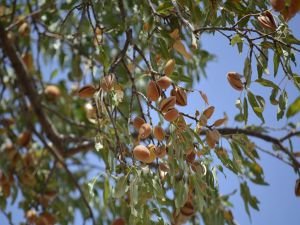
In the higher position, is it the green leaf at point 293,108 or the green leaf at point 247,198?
the green leaf at point 293,108

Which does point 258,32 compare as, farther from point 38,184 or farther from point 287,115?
point 38,184

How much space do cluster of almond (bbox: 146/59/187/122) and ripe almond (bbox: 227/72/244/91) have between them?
10cm

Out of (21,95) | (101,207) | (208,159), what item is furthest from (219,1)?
(101,207)

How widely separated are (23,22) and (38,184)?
2.08 ft

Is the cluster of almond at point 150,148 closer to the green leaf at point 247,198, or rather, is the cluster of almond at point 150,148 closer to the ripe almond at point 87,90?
the ripe almond at point 87,90

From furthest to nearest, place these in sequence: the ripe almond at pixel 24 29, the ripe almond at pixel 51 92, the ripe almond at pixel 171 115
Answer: the ripe almond at pixel 51 92 < the ripe almond at pixel 24 29 < the ripe almond at pixel 171 115

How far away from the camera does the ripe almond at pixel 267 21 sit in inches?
43.9

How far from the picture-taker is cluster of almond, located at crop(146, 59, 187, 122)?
107 cm

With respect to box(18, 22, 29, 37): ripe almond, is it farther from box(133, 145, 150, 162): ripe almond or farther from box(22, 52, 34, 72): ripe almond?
box(133, 145, 150, 162): ripe almond

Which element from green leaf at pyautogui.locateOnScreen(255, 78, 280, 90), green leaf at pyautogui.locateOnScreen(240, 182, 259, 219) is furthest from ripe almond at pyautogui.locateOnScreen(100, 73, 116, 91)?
green leaf at pyautogui.locateOnScreen(240, 182, 259, 219)

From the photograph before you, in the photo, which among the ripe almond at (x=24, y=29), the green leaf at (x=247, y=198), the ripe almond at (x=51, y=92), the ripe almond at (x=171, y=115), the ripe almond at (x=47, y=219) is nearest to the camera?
the ripe almond at (x=171, y=115)

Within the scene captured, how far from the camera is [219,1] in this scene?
1.25 metres

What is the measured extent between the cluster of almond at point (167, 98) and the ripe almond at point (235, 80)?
10cm

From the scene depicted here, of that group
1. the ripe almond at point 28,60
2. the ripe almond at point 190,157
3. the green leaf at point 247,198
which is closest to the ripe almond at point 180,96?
the ripe almond at point 190,157
